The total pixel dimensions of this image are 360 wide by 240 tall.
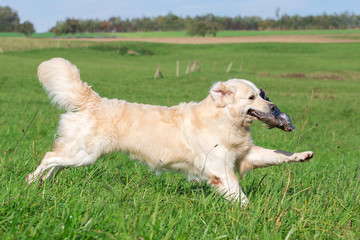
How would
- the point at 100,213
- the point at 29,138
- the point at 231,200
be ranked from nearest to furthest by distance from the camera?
the point at 100,213
the point at 231,200
the point at 29,138

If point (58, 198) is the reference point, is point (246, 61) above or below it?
below

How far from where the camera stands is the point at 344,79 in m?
43.7

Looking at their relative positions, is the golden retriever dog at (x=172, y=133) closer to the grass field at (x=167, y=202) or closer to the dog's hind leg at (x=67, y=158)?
the dog's hind leg at (x=67, y=158)

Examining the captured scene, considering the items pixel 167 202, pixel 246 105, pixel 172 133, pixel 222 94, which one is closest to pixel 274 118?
pixel 246 105

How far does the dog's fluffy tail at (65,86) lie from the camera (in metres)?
5.78

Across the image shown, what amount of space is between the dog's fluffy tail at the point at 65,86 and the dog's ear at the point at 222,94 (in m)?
1.62

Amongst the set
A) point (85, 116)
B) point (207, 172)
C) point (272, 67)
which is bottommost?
point (272, 67)

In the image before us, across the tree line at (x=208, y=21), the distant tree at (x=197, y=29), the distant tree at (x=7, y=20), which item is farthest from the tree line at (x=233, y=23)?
the distant tree at (x=197, y=29)

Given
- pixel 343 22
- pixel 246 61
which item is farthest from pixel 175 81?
pixel 343 22

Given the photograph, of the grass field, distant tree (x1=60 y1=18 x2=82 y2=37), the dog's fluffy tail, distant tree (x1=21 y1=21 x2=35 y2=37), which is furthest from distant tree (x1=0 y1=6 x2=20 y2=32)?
the dog's fluffy tail

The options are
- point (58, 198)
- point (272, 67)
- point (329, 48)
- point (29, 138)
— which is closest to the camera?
point (58, 198)

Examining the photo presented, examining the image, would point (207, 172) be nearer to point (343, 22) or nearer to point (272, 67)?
point (272, 67)

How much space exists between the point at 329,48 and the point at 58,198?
80560mm

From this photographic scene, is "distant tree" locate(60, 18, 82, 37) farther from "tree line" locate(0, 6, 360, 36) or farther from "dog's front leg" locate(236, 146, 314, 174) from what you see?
"dog's front leg" locate(236, 146, 314, 174)
